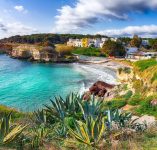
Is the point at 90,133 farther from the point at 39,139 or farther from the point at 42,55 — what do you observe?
the point at 42,55

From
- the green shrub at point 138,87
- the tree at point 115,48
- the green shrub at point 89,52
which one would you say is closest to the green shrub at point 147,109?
the green shrub at point 138,87

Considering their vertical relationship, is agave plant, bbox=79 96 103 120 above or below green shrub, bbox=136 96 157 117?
above

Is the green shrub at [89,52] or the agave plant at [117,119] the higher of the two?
the agave plant at [117,119]

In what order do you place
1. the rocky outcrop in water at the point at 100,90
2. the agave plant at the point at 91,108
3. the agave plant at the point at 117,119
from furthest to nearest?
the rocky outcrop in water at the point at 100,90
the agave plant at the point at 91,108
the agave plant at the point at 117,119

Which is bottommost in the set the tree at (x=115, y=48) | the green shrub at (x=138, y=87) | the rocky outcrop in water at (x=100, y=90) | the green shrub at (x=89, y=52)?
the rocky outcrop in water at (x=100, y=90)

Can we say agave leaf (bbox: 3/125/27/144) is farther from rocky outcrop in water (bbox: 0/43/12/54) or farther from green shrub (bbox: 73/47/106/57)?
rocky outcrop in water (bbox: 0/43/12/54)

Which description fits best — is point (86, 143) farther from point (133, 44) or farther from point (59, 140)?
point (133, 44)

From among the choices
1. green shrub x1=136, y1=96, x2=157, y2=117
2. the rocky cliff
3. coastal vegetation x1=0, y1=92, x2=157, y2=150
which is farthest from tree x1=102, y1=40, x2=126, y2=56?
coastal vegetation x1=0, y1=92, x2=157, y2=150

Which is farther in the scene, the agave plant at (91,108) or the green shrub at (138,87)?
the green shrub at (138,87)

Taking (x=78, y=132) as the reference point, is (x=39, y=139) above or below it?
below

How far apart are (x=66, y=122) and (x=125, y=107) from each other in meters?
15.1

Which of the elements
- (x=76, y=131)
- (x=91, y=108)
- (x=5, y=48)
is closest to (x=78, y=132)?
(x=76, y=131)

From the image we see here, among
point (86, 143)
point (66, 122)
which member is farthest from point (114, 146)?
point (66, 122)

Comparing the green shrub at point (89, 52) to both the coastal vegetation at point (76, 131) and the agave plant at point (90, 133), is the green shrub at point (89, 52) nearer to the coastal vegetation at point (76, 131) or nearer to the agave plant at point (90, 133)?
the coastal vegetation at point (76, 131)
